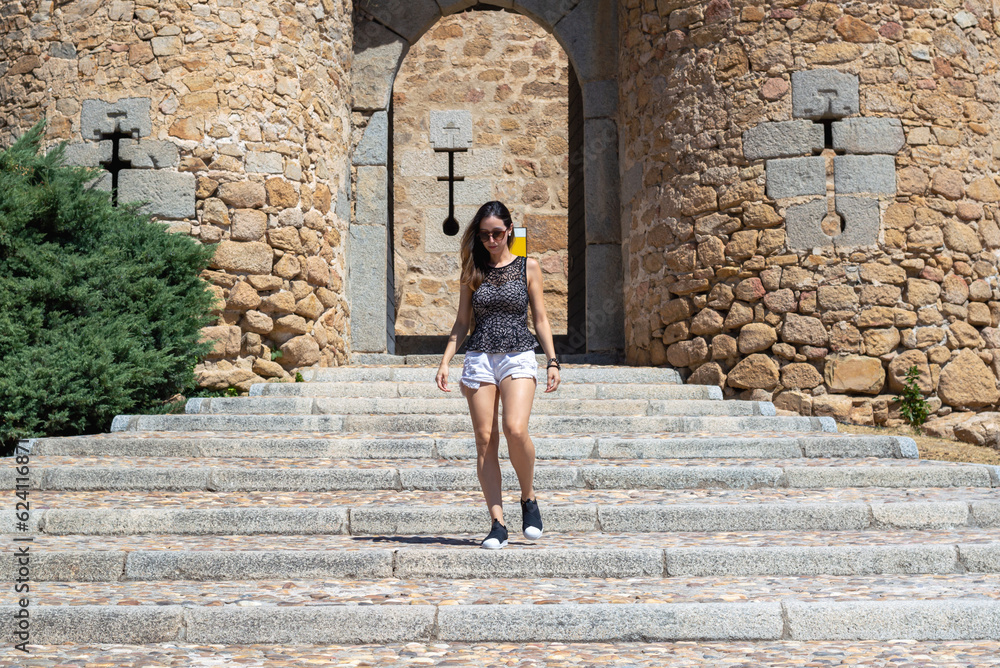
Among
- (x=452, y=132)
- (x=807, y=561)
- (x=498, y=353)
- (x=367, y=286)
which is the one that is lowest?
(x=807, y=561)

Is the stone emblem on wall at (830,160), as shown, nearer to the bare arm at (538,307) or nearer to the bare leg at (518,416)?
the bare arm at (538,307)

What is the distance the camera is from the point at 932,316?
7.09 meters

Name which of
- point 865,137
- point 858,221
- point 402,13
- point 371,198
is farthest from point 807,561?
point 402,13

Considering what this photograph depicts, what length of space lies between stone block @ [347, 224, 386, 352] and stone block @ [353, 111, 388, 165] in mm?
583

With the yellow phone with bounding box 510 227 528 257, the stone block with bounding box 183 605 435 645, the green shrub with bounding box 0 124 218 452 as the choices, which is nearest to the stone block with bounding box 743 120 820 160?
the green shrub with bounding box 0 124 218 452

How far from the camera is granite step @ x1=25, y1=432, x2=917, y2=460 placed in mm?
5469

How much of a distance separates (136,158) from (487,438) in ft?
15.1

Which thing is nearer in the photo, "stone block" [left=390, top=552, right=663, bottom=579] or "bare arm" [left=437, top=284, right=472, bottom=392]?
"stone block" [left=390, top=552, right=663, bottom=579]

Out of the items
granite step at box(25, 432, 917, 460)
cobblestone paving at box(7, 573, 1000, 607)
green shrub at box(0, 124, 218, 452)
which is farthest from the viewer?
green shrub at box(0, 124, 218, 452)

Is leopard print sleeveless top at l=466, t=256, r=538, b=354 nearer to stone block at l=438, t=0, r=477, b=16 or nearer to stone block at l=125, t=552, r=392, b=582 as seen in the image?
stone block at l=125, t=552, r=392, b=582

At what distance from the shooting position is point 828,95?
7.16 m

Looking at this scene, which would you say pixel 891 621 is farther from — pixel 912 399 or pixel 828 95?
pixel 828 95

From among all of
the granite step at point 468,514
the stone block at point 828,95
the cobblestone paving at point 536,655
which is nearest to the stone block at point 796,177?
the stone block at point 828,95

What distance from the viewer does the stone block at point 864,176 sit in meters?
7.09
